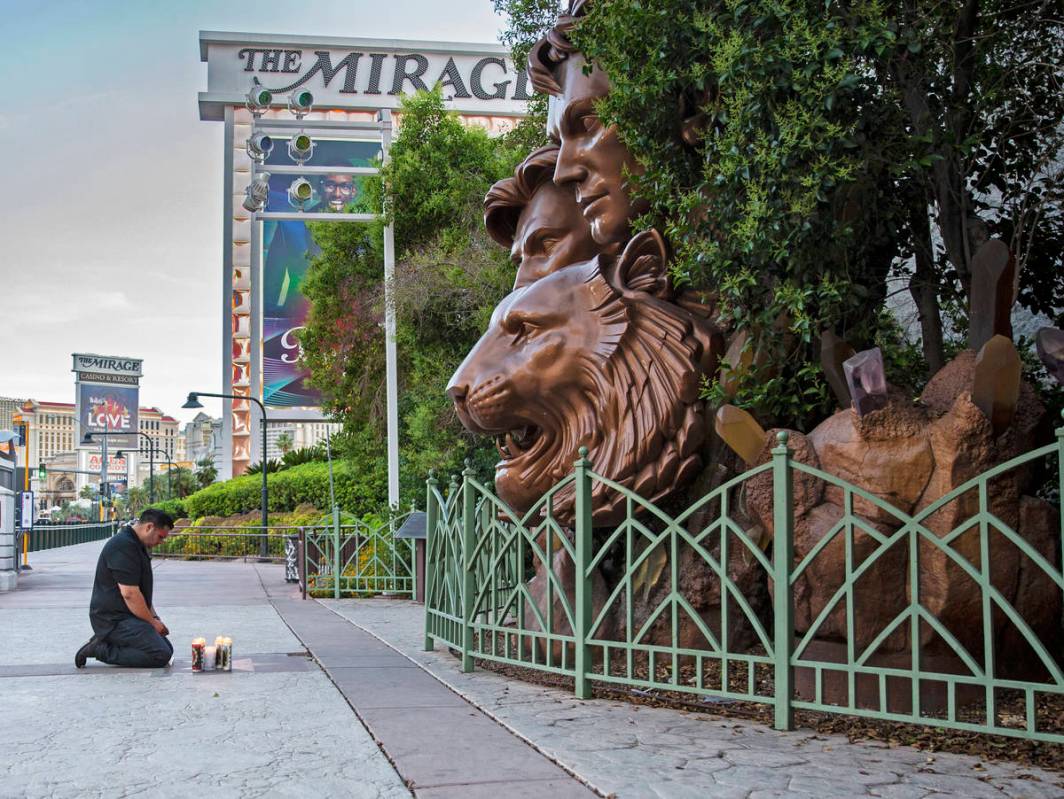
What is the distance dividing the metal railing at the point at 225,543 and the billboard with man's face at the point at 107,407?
149ft

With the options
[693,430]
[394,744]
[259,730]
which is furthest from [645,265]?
[259,730]

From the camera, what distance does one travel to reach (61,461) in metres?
169


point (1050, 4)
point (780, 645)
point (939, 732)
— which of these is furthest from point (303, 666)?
point (1050, 4)

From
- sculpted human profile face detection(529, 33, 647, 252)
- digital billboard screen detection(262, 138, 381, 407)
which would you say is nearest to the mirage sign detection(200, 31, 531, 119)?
digital billboard screen detection(262, 138, 381, 407)

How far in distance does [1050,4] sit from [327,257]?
1988 centimetres

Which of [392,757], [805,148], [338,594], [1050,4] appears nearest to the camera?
[392,757]

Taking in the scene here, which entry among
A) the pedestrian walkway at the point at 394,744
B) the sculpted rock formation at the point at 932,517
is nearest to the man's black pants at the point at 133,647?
the pedestrian walkway at the point at 394,744

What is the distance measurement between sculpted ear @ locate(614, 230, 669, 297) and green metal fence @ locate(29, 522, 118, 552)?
33.9 meters

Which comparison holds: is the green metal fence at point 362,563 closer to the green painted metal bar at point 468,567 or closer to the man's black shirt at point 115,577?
the man's black shirt at point 115,577

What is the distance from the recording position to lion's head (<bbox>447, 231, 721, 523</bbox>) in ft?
25.8

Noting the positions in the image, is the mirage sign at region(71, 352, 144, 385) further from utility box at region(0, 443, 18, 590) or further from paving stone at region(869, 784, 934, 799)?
paving stone at region(869, 784, 934, 799)

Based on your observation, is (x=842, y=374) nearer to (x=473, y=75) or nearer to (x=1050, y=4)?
(x=1050, y=4)

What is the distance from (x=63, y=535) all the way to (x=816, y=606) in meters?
49.8

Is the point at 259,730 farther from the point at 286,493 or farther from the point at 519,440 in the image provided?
the point at 286,493
